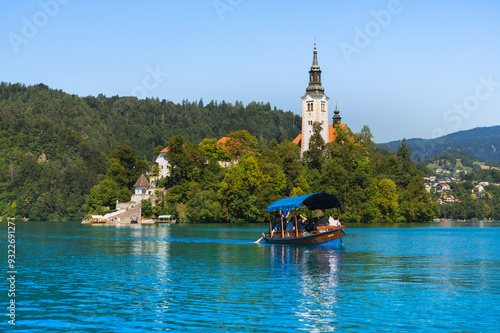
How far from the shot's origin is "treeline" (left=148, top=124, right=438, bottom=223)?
419ft

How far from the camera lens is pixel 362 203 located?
132 m

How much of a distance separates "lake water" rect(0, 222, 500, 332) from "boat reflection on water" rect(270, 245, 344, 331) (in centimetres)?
7

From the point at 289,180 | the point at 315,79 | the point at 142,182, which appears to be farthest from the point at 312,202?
the point at 315,79

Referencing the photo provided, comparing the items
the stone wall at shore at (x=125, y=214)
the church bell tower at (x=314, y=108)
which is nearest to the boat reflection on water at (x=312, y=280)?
the stone wall at shore at (x=125, y=214)

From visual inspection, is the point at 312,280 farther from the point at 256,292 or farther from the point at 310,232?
the point at 310,232

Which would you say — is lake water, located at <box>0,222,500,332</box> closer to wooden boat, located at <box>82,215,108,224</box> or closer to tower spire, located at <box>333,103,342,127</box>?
wooden boat, located at <box>82,215,108,224</box>

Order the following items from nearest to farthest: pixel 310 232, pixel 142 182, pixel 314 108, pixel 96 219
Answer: pixel 310 232 → pixel 96 219 → pixel 142 182 → pixel 314 108

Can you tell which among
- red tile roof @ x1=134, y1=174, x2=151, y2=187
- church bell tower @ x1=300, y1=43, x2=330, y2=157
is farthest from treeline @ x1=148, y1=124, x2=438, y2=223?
church bell tower @ x1=300, y1=43, x2=330, y2=157

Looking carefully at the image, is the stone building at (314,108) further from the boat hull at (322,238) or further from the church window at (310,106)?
the boat hull at (322,238)

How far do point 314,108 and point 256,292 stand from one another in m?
138

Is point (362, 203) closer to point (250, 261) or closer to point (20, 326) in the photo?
point (250, 261)

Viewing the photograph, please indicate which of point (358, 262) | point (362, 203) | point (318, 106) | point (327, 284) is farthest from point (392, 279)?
point (318, 106)

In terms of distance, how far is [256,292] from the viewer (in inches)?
1077

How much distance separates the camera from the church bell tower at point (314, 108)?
16150 centimetres
